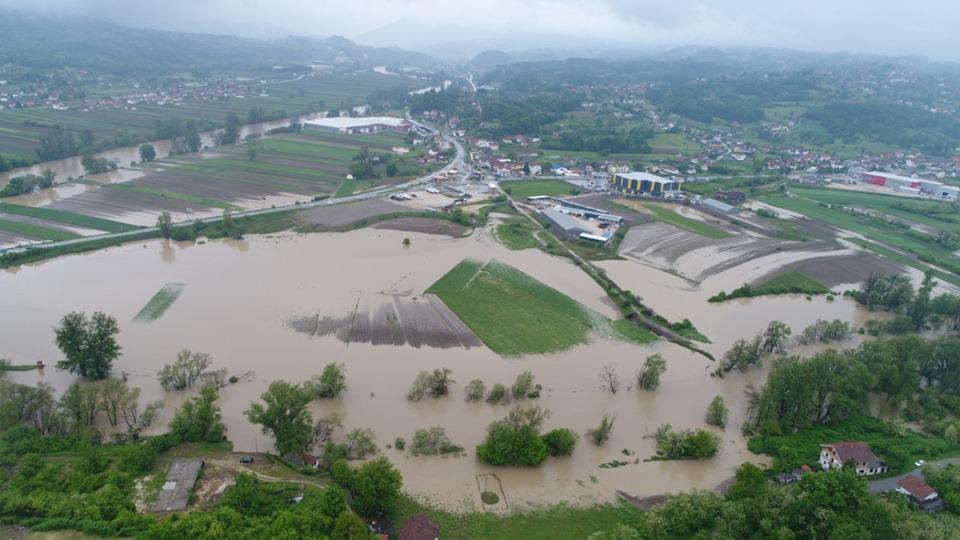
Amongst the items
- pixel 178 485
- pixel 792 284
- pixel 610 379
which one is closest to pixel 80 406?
pixel 178 485

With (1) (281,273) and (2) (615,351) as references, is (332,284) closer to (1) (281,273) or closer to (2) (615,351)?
(1) (281,273)

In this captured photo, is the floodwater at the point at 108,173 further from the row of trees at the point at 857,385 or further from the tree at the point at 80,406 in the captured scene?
the row of trees at the point at 857,385

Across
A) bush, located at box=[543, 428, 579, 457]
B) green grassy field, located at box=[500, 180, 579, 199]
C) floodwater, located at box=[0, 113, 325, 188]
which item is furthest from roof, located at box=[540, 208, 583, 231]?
floodwater, located at box=[0, 113, 325, 188]

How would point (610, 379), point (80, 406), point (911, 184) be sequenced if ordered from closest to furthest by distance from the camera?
point (80, 406) < point (610, 379) < point (911, 184)

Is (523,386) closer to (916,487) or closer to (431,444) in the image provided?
(431,444)

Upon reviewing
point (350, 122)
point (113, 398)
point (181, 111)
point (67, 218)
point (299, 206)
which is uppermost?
point (181, 111)

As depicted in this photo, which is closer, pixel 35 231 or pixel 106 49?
pixel 35 231
